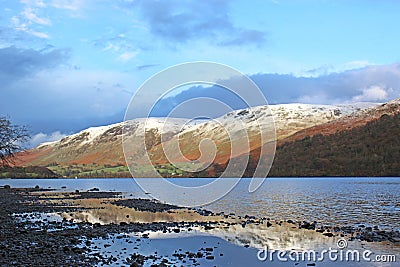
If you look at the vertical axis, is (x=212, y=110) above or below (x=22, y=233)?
above

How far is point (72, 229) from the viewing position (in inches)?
1380

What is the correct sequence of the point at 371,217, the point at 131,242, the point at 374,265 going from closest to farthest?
1. the point at 374,265
2. the point at 131,242
3. the point at 371,217

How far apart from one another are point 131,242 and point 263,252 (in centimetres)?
891

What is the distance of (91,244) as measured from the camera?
92.6 feet

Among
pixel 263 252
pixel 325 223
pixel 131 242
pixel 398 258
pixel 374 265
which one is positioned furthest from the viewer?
pixel 325 223

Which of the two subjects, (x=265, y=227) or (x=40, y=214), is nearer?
(x=265, y=227)

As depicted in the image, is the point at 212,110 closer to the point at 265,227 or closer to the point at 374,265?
the point at 265,227

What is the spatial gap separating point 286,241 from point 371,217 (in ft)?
64.8

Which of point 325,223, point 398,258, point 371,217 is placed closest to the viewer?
point 398,258

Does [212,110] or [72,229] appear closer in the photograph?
[72,229]

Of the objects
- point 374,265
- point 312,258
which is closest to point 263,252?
point 312,258

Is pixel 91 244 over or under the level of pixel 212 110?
under

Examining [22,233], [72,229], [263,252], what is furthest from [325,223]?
[22,233]

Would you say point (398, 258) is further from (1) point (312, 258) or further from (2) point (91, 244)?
(2) point (91, 244)
